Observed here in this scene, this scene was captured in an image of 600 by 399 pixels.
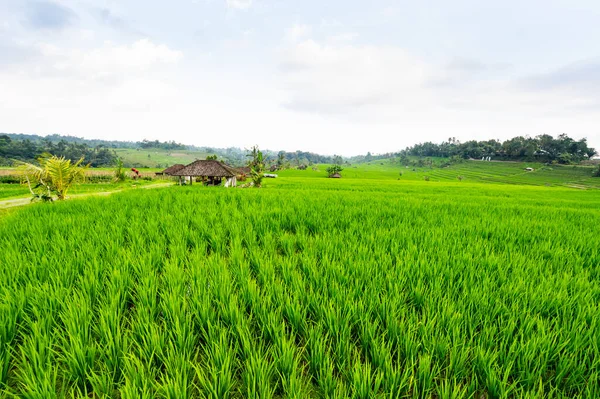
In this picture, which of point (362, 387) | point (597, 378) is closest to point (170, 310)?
point (362, 387)

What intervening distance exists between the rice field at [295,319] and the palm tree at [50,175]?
5.96m

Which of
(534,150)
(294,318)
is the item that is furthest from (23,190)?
(534,150)

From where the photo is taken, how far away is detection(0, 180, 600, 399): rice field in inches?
48.2

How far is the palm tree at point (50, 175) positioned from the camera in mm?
7512

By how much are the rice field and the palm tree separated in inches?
235

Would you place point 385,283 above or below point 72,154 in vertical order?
below

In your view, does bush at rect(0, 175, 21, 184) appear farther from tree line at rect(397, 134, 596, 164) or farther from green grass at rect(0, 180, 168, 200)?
tree line at rect(397, 134, 596, 164)

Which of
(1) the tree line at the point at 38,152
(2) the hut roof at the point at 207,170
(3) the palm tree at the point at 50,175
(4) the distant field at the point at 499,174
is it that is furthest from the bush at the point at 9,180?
(4) the distant field at the point at 499,174

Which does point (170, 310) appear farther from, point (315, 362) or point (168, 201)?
point (168, 201)

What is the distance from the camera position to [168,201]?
596 cm

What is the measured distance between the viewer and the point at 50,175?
7746mm

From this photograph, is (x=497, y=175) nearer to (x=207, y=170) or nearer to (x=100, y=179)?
(x=207, y=170)

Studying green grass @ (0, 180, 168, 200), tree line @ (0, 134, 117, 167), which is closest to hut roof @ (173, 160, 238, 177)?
green grass @ (0, 180, 168, 200)

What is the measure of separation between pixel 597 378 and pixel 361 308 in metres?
1.28
